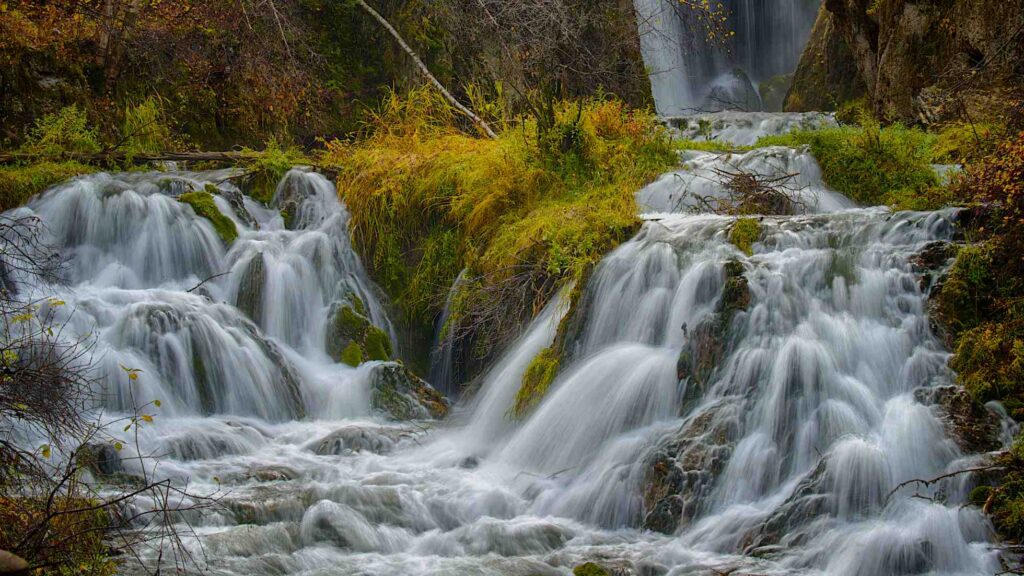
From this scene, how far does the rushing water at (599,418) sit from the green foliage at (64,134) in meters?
1.51

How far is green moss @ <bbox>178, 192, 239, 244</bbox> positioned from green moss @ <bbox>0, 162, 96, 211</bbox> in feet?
4.46

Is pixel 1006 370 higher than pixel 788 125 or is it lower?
lower

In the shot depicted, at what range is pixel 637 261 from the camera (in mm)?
7430

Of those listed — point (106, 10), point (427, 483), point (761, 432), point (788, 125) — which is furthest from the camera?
point (788, 125)

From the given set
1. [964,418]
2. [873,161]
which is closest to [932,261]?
[964,418]

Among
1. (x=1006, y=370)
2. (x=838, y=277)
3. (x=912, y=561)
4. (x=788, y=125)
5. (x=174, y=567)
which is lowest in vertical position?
(x=912, y=561)

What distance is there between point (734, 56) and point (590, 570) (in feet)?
61.1

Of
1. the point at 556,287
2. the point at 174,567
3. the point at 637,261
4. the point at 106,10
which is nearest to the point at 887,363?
the point at 637,261

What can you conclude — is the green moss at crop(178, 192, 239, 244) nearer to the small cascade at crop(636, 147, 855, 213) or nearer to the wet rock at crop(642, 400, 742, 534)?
the small cascade at crop(636, 147, 855, 213)

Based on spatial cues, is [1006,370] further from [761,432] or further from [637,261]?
[637,261]

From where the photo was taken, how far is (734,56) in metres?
21.4

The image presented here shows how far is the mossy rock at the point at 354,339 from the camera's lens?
869 centimetres

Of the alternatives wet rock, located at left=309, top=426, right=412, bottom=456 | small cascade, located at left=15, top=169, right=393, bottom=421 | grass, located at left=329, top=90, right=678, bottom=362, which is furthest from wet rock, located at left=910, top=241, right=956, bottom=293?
small cascade, located at left=15, top=169, right=393, bottom=421

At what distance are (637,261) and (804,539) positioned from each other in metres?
2.99
